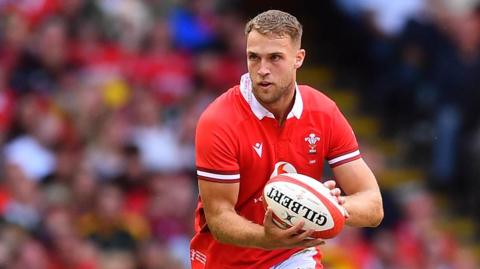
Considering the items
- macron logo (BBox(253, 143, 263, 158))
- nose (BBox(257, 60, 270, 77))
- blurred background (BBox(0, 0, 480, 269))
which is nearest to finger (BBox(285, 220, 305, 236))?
macron logo (BBox(253, 143, 263, 158))

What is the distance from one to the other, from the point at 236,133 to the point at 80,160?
16.0 feet

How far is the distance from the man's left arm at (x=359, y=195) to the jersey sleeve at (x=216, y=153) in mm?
675

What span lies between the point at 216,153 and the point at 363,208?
912 mm

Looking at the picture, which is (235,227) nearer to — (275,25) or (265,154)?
(265,154)

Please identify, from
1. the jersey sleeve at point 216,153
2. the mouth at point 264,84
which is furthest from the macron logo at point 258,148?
the mouth at point 264,84

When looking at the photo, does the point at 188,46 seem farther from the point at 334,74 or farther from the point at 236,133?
the point at 236,133

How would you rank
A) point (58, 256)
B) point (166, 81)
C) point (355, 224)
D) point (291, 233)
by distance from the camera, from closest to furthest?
point (291, 233) < point (355, 224) < point (58, 256) < point (166, 81)

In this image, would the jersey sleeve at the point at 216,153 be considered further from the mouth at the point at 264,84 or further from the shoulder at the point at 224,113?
the mouth at the point at 264,84

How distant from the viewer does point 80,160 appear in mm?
12375

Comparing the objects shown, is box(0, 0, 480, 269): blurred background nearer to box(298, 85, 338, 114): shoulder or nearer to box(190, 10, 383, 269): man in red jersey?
box(190, 10, 383, 269): man in red jersey

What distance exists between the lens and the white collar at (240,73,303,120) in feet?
25.6

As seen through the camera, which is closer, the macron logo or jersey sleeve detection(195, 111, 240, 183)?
jersey sleeve detection(195, 111, 240, 183)

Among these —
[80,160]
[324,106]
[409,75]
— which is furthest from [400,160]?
[324,106]

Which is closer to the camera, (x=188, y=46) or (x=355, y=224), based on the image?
(x=355, y=224)
